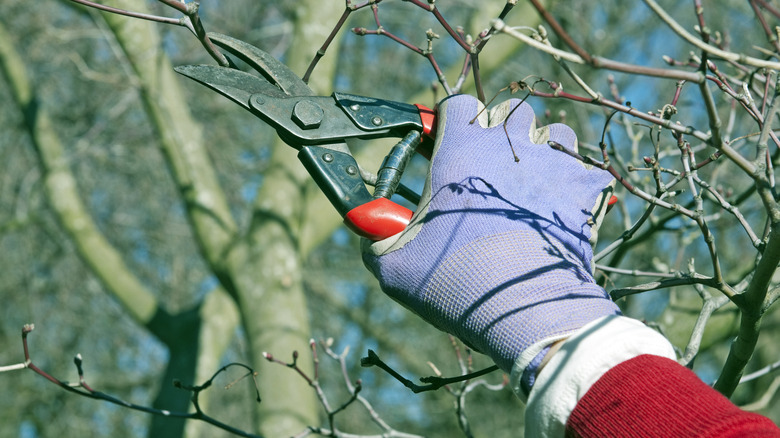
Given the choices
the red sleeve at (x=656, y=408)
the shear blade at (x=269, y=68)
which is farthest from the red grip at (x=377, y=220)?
the red sleeve at (x=656, y=408)

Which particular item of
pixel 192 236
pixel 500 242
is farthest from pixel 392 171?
pixel 192 236

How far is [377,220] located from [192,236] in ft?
18.1

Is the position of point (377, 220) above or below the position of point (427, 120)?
below

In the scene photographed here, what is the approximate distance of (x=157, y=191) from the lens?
7711 mm

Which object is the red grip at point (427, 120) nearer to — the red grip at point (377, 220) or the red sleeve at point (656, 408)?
the red grip at point (377, 220)

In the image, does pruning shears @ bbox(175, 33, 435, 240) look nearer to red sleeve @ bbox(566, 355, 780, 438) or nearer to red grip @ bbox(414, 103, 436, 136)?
red grip @ bbox(414, 103, 436, 136)

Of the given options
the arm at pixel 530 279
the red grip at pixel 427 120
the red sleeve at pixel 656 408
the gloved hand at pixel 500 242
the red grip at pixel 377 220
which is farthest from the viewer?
the red grip at pixel 427 120

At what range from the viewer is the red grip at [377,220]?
155 centimetres

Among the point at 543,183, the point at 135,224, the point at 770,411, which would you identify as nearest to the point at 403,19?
the point at 135,224

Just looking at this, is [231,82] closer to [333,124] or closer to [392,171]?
[333,124]

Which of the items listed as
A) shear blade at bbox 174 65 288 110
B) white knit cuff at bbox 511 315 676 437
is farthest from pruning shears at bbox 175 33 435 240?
white knit cuff at bbox 511 315 676 437

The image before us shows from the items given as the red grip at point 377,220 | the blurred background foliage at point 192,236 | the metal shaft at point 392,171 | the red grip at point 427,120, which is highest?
the red grip at point 427,120

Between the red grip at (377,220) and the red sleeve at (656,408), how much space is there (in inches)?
22.1

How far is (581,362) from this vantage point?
1.16m
